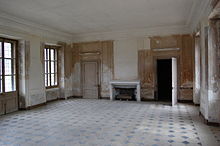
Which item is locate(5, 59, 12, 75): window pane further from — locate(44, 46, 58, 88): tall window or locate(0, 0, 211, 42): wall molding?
locate(44, 46, 58, 88): tall window

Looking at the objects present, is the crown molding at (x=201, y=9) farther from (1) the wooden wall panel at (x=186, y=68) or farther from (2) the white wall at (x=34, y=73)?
(2) the white wall at (x=34, y=73)

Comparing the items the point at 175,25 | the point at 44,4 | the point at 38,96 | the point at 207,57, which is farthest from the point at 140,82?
the point at 44,4

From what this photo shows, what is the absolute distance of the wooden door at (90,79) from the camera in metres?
10.1

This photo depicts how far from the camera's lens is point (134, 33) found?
30.5ft

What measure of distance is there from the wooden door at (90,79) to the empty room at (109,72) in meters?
0.06

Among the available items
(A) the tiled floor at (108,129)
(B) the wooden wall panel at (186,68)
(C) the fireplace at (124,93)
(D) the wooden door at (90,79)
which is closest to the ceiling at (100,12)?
(B) the wooden wall panel at (186,68)

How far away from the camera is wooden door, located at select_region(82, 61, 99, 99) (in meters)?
10.1

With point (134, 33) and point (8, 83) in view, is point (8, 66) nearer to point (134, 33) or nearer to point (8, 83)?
point (8, 83)

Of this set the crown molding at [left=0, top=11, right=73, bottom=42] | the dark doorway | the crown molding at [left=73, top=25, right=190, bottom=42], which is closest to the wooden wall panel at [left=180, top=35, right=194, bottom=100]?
the crown molding at [left=73, top=25, right=190, bottom=42]

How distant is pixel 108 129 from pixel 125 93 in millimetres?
5060

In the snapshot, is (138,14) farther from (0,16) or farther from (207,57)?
(0,16)

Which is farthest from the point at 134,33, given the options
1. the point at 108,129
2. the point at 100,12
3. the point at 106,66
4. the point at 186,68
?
the point at 108,129

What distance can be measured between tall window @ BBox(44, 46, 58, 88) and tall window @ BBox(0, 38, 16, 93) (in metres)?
1.96

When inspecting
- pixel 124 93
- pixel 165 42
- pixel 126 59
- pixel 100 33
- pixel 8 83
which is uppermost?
pixel 100 33
